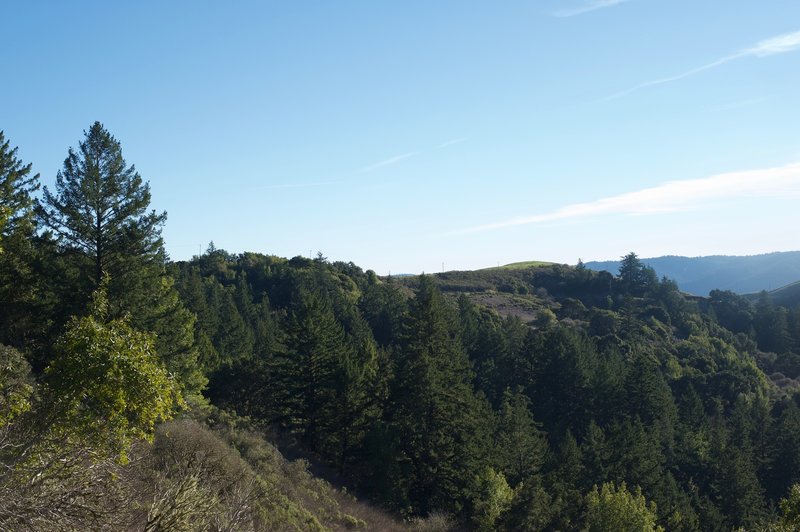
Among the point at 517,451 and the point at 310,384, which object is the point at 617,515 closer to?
the point at 517,451

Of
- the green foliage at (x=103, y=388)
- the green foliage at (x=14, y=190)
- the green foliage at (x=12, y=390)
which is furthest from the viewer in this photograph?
the green foliage at (x=14, y=190)

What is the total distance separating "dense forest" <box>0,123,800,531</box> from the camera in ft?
28.6

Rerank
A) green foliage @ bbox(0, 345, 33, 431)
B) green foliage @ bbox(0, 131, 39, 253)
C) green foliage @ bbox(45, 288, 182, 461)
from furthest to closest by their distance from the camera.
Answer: green foliage @ bbox(0, 131, 39, 253)
green foliage @ bbox(45, 288, 182, 461)
green foliage @ bbox(0, 345, 33, 431)

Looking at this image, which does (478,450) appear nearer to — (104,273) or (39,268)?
(104,273)

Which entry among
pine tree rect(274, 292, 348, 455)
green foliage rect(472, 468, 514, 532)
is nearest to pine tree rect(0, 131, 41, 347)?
pine tree rect(274, 292, 348, 455)

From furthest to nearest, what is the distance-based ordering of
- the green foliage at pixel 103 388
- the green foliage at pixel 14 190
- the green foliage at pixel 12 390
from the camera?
the green foliage at pixel 14 190 → the green foliage at pixel 103 388 → the green foliage at pixel 12 390

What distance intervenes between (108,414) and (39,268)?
2120 centimetres

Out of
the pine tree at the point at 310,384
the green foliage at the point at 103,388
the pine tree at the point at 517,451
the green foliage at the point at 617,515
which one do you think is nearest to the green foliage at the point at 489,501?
the pine tree at the point at 517,451

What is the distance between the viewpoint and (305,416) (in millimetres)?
35812

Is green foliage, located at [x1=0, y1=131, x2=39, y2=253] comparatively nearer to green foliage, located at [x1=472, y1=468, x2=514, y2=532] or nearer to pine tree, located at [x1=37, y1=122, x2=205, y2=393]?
pine tree, located at [x1=37, y1=122, x2=205, y2=393]

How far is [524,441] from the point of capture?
3850 cm

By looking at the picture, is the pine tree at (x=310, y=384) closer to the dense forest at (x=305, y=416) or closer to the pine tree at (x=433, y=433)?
the dense forest at (x=305, y=416)

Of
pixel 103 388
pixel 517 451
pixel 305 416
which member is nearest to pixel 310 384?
pixel 305 416

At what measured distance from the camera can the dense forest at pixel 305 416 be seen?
871 cm
